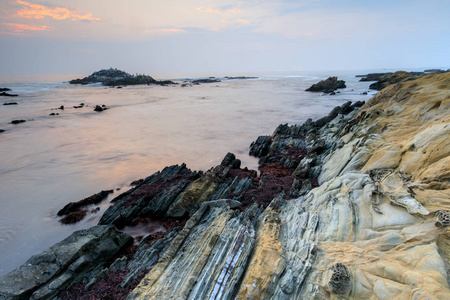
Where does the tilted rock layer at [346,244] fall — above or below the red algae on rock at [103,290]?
above

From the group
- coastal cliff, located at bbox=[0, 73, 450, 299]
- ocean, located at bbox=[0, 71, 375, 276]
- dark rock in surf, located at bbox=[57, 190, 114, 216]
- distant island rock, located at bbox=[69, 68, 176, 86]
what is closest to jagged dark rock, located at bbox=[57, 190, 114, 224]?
dark rock in surf, located at bbox=[57, 190, 114, 216]

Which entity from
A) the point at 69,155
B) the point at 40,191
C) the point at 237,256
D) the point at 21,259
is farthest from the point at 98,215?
the point at 69,155

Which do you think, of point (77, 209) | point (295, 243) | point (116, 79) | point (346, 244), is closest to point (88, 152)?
point (77, 209)

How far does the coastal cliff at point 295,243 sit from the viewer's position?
5113 millimetres

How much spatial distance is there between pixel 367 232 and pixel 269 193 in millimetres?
6608

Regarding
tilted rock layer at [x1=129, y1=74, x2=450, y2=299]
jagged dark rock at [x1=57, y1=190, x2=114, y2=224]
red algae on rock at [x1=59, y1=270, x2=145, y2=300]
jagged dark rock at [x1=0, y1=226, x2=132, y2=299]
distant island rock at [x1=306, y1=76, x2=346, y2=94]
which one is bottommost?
red algae on rock at [x1=59, y1=270, x2=145, y2=300]

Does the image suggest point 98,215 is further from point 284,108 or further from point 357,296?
point 284,108

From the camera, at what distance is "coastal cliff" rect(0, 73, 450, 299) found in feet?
16.8

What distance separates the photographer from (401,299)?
14.2ft

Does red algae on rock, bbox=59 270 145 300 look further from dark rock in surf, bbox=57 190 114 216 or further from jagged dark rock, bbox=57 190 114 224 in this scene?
dark rock in surf, bbox=57 190 114 216

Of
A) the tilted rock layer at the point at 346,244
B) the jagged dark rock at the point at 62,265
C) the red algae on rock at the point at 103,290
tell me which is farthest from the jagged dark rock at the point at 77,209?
the tilted rock layer at the point at 346,244

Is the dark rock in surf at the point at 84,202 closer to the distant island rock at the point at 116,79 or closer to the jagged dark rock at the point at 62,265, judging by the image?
the jagged dark rock at the point at 62,265

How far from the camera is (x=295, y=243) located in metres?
6.93

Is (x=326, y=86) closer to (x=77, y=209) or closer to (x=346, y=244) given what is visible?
(x=346, y=244)
